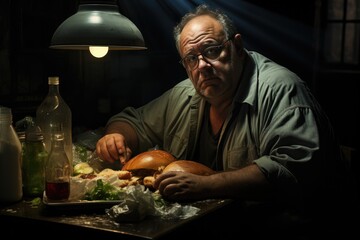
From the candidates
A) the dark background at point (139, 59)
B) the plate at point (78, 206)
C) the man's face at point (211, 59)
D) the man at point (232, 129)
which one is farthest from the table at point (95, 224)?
the dark background at point (139, 59)

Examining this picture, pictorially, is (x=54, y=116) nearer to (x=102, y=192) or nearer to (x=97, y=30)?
(x=97, y=30)

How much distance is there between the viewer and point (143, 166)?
276 centimetres

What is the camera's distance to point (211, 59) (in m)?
3.19

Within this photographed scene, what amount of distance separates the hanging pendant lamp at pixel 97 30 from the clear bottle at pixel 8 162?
54cm

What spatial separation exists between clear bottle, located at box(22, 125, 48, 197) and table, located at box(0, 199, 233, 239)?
0.35ft

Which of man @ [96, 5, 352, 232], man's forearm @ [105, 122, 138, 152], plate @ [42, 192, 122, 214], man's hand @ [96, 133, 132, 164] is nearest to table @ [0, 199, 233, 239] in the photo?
plate @ [42, 192, 122, 214]

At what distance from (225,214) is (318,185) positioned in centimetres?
80

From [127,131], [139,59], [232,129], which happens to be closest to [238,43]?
[232,129]

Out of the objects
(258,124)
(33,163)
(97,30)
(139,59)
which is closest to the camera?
(33,163)

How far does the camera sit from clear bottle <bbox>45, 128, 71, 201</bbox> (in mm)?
2250

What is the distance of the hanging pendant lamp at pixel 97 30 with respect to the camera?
104 inches

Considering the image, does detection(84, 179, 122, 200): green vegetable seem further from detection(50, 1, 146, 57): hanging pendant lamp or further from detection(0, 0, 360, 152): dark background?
detection(0, 0, 360, 152): dark background

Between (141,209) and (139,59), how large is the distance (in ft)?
14.3

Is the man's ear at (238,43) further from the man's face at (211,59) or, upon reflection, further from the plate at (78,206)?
the plate at (78,206)
